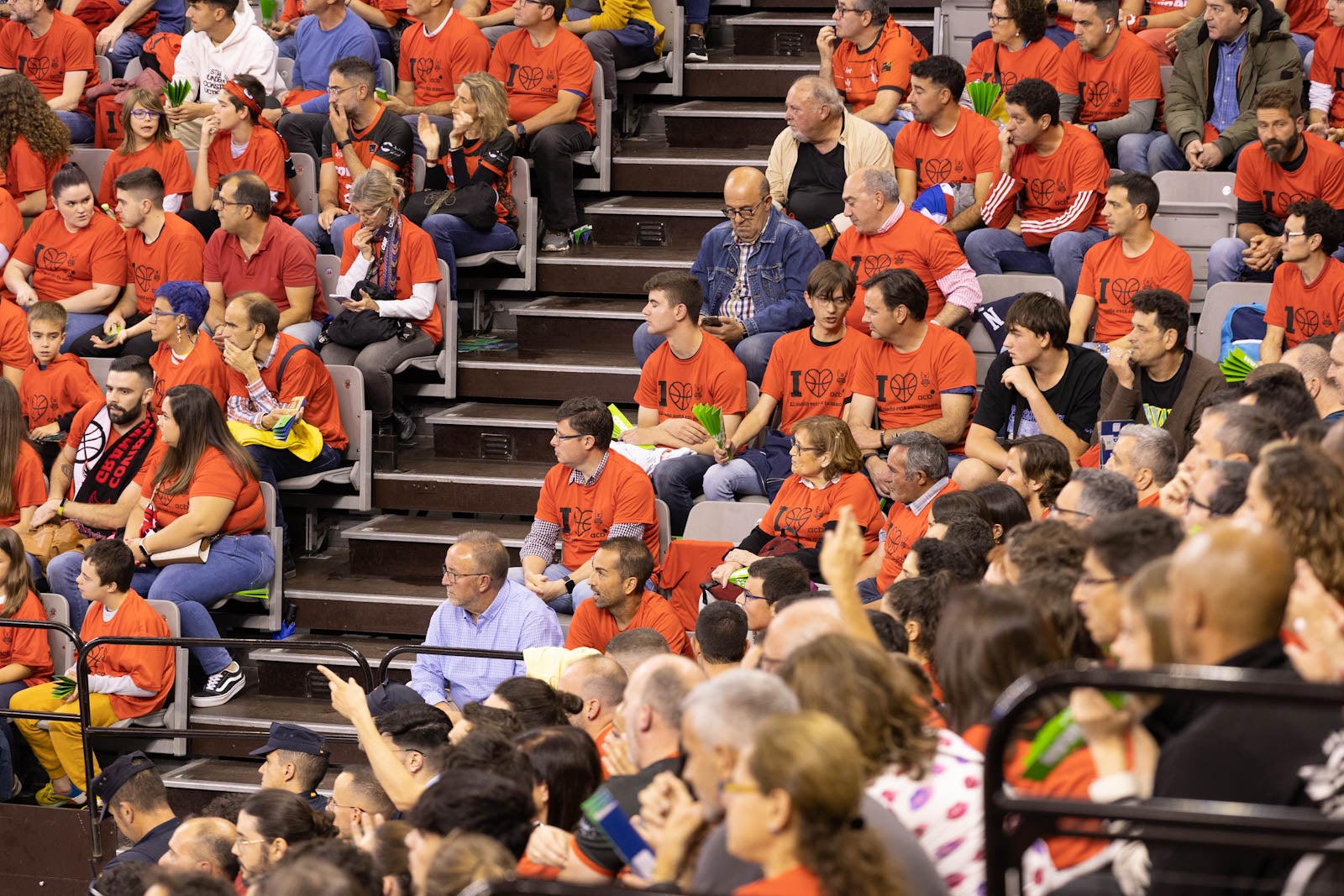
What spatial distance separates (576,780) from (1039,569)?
48.9 inches

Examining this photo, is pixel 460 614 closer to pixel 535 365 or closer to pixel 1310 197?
pixel 535 365

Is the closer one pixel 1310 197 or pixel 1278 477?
pixel 1278 477

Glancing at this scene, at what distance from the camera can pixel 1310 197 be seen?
7238mm

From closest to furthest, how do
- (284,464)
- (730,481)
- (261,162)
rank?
(730,481), (284,464), (261,162)

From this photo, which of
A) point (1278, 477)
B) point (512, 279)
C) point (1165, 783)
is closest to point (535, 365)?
point (512, 279)

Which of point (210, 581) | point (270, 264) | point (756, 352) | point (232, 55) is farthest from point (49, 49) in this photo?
point (756, 352)

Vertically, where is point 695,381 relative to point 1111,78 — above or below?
below

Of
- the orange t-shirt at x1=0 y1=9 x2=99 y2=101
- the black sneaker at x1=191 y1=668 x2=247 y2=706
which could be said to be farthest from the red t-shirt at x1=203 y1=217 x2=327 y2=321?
the orange t-shirt at x1=0 y1=9 x2=99 y2=101

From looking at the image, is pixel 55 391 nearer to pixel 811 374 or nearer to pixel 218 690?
pixel 218 690

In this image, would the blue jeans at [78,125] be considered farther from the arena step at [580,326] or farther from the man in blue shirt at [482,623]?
the man in blue shirt at [482,623]

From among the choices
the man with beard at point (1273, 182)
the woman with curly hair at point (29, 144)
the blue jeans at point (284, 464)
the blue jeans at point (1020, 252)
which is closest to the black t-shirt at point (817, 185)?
the blue jeans at point (1020, 252)

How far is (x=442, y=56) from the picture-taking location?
9.05m

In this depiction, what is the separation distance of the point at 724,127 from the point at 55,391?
4.06 m

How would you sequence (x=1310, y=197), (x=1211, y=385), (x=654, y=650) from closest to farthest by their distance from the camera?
(x=654, y=650), (x=1211, y=385), (x=1310, y=197)
